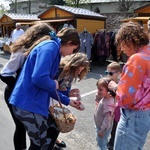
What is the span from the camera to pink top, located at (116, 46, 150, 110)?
5.64 ft

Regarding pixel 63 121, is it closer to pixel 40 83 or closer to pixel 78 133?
pixel 40 83

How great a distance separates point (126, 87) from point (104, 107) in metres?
0.96

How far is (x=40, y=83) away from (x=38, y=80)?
0.03m

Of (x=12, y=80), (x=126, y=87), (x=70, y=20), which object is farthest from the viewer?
(x=70, y=20)

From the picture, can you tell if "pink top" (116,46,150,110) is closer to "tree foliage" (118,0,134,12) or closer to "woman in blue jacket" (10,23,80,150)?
"woman in blue jacket" (10,23,80,150)

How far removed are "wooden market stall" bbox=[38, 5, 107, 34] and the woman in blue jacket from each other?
8.98 meters

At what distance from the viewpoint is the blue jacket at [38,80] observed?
184 centimetres

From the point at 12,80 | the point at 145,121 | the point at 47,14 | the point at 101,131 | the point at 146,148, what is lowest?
the point at 146,148

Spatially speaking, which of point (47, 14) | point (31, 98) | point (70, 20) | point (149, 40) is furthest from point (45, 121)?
point (47, 14)

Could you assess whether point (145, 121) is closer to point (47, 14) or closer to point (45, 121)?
point (45, 121)

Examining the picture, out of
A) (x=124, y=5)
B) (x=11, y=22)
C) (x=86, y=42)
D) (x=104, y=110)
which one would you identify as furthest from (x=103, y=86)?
(x=124, y=5)

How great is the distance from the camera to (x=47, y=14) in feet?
42.9

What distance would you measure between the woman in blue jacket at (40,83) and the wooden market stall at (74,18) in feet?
29.5

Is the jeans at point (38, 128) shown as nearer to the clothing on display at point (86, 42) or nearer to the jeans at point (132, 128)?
the jeans at point (132, 128)
